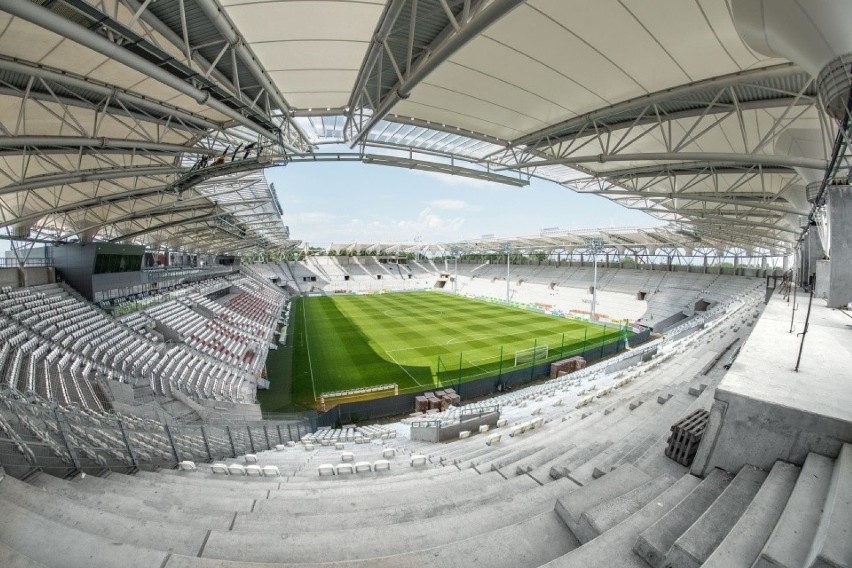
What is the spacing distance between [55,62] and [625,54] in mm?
11181

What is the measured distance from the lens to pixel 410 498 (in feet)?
14.9

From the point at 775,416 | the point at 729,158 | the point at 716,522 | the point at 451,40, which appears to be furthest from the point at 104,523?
the point at 729,158

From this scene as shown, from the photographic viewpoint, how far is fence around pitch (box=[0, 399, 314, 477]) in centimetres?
397

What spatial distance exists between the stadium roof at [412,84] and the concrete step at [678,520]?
5.69 metres

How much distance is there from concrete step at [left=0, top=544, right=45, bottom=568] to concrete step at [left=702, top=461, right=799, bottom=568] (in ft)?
12.7

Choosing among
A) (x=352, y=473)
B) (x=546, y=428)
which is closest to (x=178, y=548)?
(x=352, y=473)

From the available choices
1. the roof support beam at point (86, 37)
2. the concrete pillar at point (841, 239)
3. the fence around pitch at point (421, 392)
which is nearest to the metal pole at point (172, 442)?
the roof support beam at point (86, 37)

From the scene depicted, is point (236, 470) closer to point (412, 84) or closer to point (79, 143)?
point (412, 84)

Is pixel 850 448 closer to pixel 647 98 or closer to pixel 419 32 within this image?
pixel 647 98

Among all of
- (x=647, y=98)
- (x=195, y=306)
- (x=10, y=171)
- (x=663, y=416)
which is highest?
(x=647, y=98)

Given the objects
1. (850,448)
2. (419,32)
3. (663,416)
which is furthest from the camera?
(419,32)

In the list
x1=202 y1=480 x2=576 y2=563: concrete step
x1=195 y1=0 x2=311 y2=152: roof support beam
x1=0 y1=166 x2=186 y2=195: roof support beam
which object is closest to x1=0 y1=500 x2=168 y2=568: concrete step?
x1=202 y1=480 x2=576 y2=563: concrete step

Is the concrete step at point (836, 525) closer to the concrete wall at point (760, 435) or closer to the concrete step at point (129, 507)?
the concrete wall at point (760, 435)

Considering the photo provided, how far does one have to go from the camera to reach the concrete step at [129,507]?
3.36m
